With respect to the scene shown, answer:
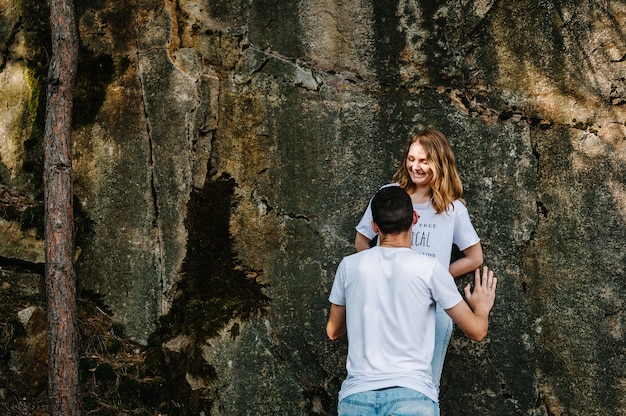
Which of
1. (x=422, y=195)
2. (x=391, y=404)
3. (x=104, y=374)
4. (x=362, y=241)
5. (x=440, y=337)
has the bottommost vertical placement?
(x=104, y=374)

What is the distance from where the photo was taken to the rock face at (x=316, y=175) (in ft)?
14.1

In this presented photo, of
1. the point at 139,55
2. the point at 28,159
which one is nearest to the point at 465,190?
the point at 139,55

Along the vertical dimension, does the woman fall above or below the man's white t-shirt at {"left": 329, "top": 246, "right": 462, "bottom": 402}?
above

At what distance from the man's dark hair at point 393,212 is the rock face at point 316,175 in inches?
60.9

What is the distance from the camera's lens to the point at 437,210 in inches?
146

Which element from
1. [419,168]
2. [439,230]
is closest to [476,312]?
[439,230]

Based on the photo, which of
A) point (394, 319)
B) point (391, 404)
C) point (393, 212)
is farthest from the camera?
point (393, 212)

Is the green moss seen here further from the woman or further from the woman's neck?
the woman's neck

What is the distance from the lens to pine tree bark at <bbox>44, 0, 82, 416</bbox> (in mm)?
4238

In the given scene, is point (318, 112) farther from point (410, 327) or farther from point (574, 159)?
point (410, 327)

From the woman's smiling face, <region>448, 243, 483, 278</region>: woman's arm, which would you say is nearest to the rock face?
<region>448, 243, 483, 278</region>: woman's arm

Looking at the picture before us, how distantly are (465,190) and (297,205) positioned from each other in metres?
1.18

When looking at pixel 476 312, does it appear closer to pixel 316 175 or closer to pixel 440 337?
pixel 440 337

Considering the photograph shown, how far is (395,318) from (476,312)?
1.47 ft
